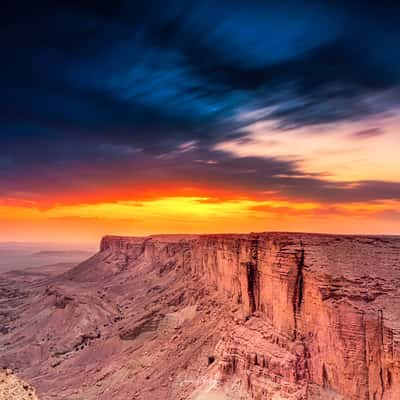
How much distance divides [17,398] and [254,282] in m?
26.3

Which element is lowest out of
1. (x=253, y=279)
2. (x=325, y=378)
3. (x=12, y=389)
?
(x=325, y=378)

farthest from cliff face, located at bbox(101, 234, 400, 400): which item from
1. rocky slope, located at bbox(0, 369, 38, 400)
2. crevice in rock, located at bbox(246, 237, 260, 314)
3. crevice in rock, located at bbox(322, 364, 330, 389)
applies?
rocky slope, located at bbox(0, 369, 38, 400)

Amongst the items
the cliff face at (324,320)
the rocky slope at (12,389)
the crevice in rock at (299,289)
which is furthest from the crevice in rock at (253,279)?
the rocky slope at (12,389)

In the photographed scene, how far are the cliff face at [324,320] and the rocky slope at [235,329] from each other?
8 cm

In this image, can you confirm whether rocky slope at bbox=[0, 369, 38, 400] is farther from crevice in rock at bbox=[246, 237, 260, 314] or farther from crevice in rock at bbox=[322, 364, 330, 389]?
crevice in rock at bbox=[246, 237, 260, 314]

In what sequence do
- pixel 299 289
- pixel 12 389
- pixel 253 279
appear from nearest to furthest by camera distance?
pixel 12 389, pixel 299 289, pixel 253 279

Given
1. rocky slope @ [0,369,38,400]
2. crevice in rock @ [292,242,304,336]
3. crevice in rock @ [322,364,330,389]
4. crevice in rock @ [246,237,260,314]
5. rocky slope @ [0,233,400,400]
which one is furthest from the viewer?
crevice in rock @ [246,237,260,314]

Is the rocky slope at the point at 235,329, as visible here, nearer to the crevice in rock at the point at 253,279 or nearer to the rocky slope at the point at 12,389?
the crevice in rock at the point at 253,279

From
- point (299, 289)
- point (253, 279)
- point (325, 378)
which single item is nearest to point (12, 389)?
point (325, 378)

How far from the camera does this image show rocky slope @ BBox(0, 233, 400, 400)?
28.4 meters

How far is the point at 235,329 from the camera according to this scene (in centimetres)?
3925

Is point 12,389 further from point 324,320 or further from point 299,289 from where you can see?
point 299,289

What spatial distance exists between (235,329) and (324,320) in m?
11.0

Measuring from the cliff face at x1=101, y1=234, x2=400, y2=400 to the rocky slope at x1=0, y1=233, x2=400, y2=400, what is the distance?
0.25 feet
